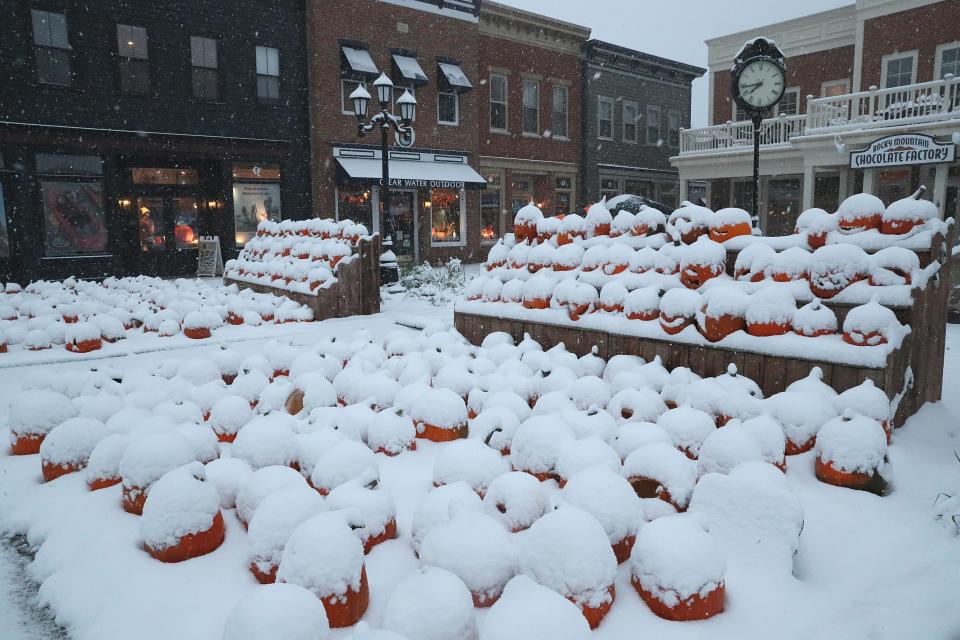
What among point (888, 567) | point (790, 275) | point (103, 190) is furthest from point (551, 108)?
point (888, 567)

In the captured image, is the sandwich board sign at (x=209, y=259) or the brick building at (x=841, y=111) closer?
the brick building at (x=841, y=111)

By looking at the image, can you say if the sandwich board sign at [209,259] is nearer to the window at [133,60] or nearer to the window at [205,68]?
the window at [205,68]

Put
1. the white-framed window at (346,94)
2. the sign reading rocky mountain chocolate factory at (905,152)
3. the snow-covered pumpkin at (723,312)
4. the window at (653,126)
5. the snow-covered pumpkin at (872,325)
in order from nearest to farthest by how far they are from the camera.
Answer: the snow-covered pumpkin at (872,325)
the snow-covered pumpkin at (723,312)
the sign reading rocky mountain chocolate factory at (905,152)
the white-framed window at (346,94)
the window at (653,126)

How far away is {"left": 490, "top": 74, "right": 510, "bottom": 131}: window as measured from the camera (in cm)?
2491

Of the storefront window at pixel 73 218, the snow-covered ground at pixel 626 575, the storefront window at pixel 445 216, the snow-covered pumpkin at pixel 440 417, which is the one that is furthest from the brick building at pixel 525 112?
the snow-covered ground at pixel 626 575

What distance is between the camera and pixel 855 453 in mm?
2961

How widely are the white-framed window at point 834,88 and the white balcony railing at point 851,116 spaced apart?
3931 mm

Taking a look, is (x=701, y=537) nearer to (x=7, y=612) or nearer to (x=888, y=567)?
(x=888, y=567)

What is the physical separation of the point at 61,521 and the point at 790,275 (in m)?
4.72

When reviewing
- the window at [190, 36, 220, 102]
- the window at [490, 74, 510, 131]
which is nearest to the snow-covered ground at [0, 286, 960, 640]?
the window at [190, 36, 220, 102]

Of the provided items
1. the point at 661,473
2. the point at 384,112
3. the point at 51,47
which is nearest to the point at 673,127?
the point at 384,112

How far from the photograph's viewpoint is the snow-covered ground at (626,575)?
6.82 feet

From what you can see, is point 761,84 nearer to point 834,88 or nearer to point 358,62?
point 358,62

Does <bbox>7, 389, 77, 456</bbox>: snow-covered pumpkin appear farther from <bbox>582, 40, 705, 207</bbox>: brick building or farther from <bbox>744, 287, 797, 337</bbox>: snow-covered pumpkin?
<bbox>582, 40, 705, 207</bbox>: brick building
